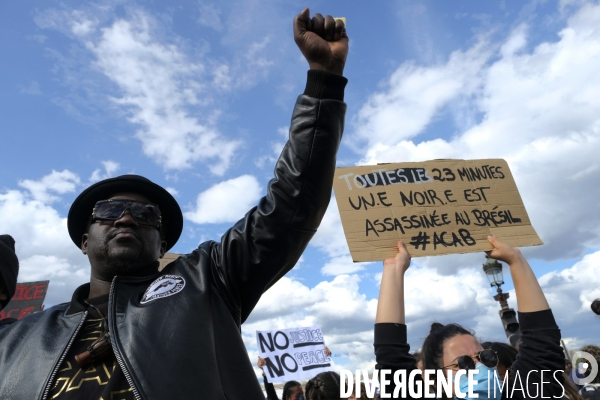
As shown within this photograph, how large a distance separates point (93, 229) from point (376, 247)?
2.02 meters

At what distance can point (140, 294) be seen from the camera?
186cm

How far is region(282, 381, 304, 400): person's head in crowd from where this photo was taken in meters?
7.15

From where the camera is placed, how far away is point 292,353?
7391 mm

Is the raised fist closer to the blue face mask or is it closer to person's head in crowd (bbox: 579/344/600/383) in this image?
the blue face mask

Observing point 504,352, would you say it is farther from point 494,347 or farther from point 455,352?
point 455,352

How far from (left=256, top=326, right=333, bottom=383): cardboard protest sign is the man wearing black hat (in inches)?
205

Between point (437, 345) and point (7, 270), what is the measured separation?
9.84 feet

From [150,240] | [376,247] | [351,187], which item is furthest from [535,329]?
[150,240]

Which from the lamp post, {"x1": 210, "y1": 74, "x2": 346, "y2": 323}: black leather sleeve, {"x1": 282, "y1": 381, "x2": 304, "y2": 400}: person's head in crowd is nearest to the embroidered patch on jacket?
{"x1": 210, "y1": 74, "x2": 346, "y2": 323}: black leather sleeve

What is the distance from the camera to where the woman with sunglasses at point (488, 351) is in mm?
2664

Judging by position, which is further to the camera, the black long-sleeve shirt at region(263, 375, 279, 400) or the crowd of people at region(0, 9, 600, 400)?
the black long-sleeve shirt at region(263, 375, 279, 400)

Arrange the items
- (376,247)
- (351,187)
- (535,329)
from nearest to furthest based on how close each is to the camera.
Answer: (535,329) < (376,247) < (351,187)

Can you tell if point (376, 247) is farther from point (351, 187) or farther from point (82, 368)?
point (82, 368)

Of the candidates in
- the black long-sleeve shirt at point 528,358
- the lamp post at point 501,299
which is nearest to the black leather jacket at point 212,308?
the black long-sleeve shirt at point 528,358
